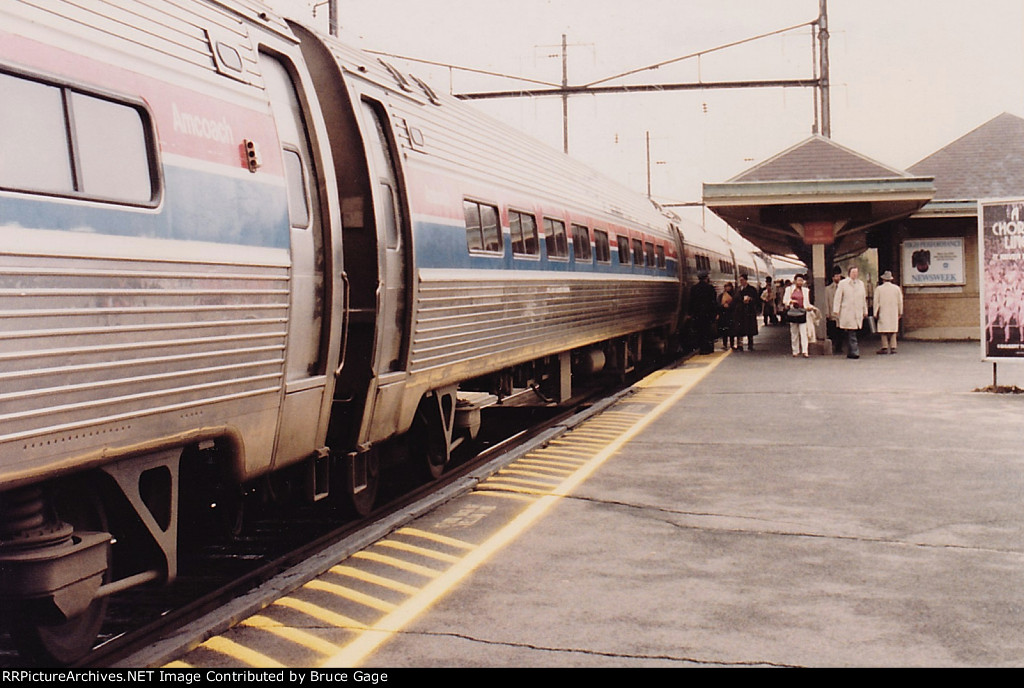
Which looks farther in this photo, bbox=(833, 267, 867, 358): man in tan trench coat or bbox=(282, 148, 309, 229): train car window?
bbox=(833, 267, 867, 358): man in tan trench coat

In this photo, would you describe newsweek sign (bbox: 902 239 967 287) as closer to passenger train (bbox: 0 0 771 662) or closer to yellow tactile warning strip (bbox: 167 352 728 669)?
yellow tactile warning strip (bbox: 167 352 728 669)

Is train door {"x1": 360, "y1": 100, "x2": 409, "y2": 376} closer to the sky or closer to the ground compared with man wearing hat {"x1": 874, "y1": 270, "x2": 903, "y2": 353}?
closer to the sky

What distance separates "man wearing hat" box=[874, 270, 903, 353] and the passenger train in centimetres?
1294

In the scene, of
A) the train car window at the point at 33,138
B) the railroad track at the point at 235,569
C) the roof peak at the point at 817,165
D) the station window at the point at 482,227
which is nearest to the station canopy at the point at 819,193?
the roof peak at the point at 817,165

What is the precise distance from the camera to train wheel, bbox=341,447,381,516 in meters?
6.91

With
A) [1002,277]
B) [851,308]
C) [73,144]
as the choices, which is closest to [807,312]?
[851,308]

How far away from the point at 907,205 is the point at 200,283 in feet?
58.9

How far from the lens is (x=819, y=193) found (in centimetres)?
1948

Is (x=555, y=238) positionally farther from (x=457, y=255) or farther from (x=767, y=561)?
(x=767, y=561)

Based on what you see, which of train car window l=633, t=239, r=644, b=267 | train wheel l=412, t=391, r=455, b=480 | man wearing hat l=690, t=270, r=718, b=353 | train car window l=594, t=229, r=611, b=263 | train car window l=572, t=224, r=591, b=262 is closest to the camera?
train wheel l=412, t=391, r=455, b=480

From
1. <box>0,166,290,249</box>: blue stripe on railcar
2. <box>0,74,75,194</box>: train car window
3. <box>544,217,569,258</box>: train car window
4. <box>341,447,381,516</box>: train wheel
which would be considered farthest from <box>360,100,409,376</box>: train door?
<box>544,217,569,258</box>: train car window

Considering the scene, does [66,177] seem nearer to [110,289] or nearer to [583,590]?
[110,289]

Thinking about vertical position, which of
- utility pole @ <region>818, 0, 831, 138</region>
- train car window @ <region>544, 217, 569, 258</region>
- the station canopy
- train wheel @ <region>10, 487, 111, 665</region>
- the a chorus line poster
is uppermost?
utility pole @ <region>818, 0, 831, 138</region>

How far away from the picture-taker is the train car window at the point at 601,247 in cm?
1500
